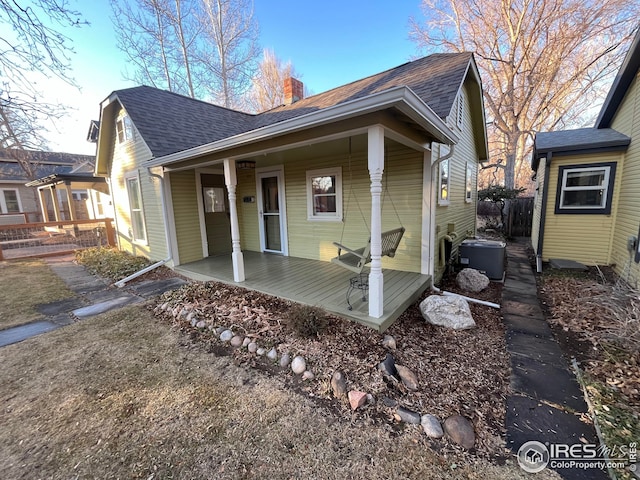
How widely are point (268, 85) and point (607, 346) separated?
1930 centimetres

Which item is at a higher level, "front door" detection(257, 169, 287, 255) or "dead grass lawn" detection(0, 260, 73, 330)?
"front door" detection(257, 169, 287, 255)

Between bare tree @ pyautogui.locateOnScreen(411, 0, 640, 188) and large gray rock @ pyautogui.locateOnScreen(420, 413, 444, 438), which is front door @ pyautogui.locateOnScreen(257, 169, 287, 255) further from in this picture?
bare tree @ pyautogui.locateOnScreen(411, 0, 640, 188)

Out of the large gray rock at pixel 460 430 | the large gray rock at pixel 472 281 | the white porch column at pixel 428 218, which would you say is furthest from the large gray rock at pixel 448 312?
the large gray rock at pixel 460 430

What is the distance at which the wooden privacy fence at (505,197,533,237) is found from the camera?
10.9 m

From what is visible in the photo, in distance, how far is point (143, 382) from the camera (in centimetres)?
270

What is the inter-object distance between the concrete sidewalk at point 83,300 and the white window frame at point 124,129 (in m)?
3.67

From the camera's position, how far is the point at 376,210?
301cm

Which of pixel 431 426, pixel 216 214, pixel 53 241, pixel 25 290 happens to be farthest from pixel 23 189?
pixel 431 426

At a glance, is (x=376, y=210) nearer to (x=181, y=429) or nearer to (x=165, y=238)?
(x=181, y=429)

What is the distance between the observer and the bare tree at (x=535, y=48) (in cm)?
1207

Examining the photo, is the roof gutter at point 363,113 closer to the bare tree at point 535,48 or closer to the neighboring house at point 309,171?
the neighboring house at point 309,171

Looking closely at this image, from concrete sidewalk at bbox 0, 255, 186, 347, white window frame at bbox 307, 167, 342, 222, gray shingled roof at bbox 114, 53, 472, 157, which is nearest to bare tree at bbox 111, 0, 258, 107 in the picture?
gray shingled roof at bbox 114, 53, 472, 157

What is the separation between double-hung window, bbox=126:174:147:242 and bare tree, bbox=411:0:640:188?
15.8 metres

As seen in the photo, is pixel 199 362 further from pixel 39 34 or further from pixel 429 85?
pixel 39 34
